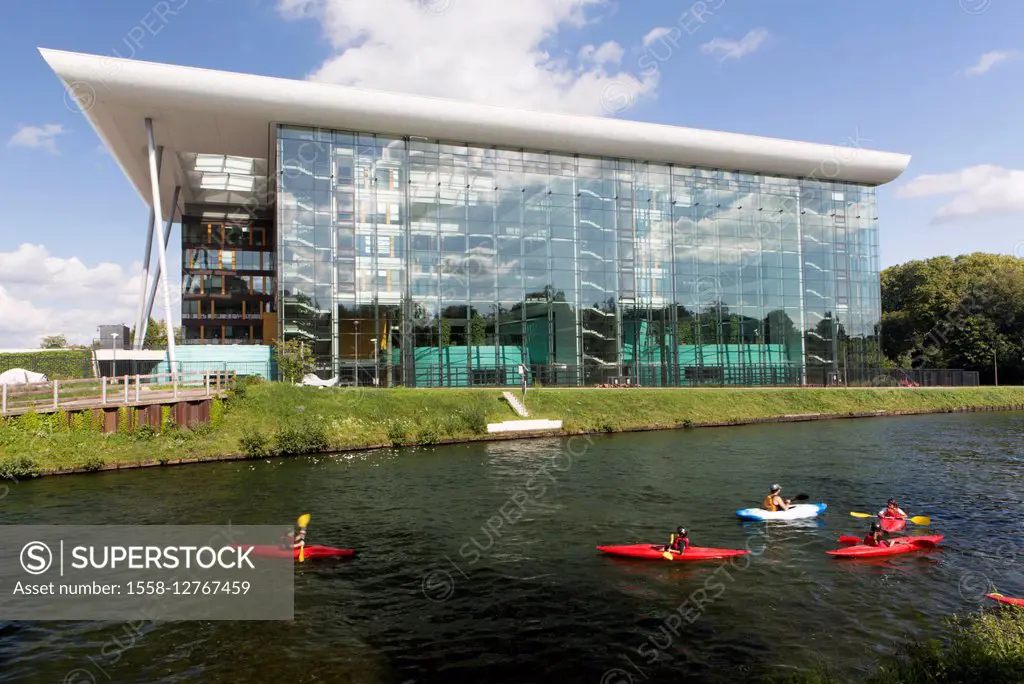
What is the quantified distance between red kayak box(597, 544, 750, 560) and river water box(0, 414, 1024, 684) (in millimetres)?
241

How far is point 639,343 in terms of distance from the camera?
54969 millimetres

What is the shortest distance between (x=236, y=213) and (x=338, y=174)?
27647mm

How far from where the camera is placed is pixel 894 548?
1611 centimetres

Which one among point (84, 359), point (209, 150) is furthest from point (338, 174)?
point (84, 359)

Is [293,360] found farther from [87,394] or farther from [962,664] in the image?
[962,664]

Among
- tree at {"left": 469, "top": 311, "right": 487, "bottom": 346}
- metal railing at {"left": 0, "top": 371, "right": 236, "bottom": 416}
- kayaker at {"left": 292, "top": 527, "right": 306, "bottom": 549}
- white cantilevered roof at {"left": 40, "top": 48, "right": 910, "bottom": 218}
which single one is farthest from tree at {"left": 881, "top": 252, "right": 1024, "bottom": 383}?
kayaker at {"left": 292, "top": 527, "right": 306, "bottom": 549}

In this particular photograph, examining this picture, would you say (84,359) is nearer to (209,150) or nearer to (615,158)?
(209,150)

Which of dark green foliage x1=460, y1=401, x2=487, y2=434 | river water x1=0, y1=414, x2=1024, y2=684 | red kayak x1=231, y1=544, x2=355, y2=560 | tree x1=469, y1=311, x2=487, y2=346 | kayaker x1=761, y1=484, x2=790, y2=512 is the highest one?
tree x1=469, y1=311, x2=487, y2=346

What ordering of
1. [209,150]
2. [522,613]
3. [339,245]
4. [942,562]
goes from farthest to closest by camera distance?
[209,150], [339,245], [942,562], [522,613]

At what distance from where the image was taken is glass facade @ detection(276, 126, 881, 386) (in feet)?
155

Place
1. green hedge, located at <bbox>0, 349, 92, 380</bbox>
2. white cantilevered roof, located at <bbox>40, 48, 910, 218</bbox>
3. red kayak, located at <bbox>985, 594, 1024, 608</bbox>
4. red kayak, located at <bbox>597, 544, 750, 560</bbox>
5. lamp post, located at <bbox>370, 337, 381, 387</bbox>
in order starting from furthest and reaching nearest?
lamp post, located at <bbox>370, 337, 381, 387</bbox> < green hedge, located at <bbox>0, 349, 92, 380</bbox> < white cantilevered roof, located at <bbox>40, 48, 910, 218</bbox> < red kayak, located at <bbox>597, 544, 750, 560</bbox> < red kayak, located at <bbox>985, 594, 1024, 608</bbox>

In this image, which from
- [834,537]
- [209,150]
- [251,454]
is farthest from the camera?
[209,150]

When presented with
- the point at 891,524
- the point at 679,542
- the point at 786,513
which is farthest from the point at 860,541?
the point at 679,542

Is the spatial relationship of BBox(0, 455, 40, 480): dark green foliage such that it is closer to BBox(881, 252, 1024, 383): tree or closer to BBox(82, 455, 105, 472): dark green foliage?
BBox(82, 455, 105, 472): dark green foliage
